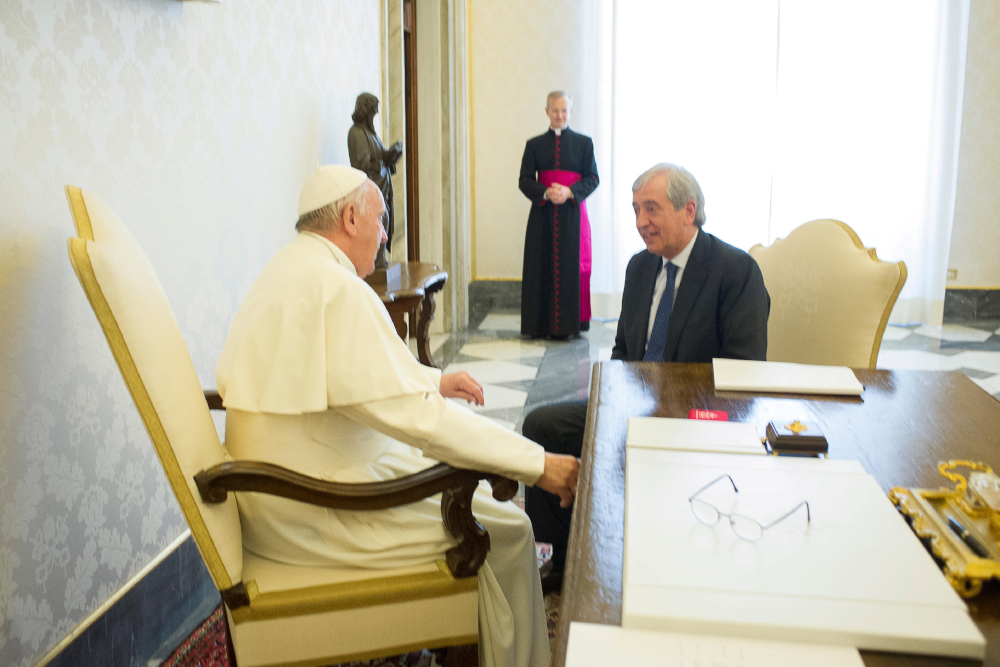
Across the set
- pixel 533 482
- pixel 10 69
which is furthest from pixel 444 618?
pixel 10 69

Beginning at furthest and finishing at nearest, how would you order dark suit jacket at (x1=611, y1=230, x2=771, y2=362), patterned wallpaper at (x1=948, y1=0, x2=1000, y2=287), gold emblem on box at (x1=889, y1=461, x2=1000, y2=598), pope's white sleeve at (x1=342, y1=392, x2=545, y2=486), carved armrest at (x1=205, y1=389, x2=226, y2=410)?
patterned wallpaper at (x1=948, y1=0, x2=1000, y2=287) → dark suit jacket at (x1=611, y1=230, x2=771, y2=362) → carved armrest at (x1=205, y1=389, x2=226, y2=410) → pope's white sleeve at (x1=342, y1=392, x2=545, y2=486) → gold emblem on box at (x1=889, y1=461, x2=1000, y2=598)

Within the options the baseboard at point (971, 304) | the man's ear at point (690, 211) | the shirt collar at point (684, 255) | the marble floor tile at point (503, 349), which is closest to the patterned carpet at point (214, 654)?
the shirt collar at point (684, 255)

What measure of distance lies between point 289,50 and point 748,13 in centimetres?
487

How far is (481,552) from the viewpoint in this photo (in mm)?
1513

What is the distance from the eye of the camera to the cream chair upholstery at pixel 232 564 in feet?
4.15

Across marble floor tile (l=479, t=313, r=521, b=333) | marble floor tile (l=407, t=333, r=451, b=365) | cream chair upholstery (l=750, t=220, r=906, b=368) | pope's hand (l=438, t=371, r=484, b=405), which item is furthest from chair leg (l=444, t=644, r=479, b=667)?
marble floor tile (l=479, t=313, r=521, b=333)

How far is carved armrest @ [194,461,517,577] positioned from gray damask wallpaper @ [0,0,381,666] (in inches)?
20.3

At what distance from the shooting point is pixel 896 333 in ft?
20.5

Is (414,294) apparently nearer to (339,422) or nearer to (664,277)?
(664,277)

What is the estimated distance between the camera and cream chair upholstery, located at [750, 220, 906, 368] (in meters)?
2.31

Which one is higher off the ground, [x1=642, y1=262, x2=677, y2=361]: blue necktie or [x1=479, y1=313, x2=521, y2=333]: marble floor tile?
[x1=642, y1=262, x2=677, y2=361]: blue necktie

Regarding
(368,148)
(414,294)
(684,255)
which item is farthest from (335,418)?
(368,148)

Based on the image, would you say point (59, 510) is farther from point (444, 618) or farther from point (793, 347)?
point (793, 347)

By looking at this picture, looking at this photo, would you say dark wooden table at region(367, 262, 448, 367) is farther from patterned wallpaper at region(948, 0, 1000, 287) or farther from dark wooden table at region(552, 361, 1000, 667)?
patterned wallpaper at region(948, 0, 1000, 287)
